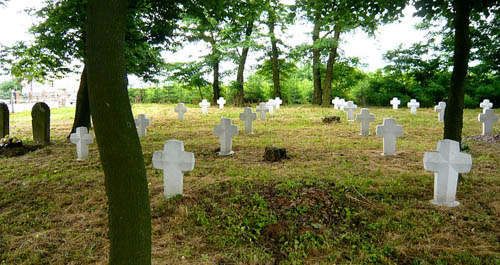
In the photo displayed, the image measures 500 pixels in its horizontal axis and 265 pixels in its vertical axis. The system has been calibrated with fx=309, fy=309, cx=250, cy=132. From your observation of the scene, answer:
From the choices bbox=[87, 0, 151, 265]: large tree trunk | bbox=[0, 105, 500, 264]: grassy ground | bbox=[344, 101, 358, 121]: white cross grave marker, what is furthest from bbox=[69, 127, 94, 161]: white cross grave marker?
bbox=[344, 101, 358, 121]: white cross grave marker

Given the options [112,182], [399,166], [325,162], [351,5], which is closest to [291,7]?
[351,5]

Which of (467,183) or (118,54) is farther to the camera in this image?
(467,183)

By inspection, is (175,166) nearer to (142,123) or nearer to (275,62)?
(142,123)

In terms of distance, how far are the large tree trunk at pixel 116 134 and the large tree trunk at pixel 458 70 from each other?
13.7ft

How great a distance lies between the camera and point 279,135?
9.51m

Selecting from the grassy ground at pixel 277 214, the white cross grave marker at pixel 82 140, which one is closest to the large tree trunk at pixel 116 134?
the grassy ground at pixel 277 214

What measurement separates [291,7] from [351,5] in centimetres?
102

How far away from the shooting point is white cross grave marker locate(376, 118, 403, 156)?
6.72 meters

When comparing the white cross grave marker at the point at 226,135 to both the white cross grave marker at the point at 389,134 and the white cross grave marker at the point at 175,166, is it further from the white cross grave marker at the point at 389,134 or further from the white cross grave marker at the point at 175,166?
the white cross grave marker at the point at 389,134

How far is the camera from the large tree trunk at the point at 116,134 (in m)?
2.22

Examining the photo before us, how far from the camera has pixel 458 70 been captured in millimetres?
4250

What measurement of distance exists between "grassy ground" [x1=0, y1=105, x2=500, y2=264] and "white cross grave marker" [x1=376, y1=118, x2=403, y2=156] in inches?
12.9

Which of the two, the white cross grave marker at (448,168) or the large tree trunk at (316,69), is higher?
the large tree trunk at (316,69)

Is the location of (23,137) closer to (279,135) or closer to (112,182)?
(279,135)
